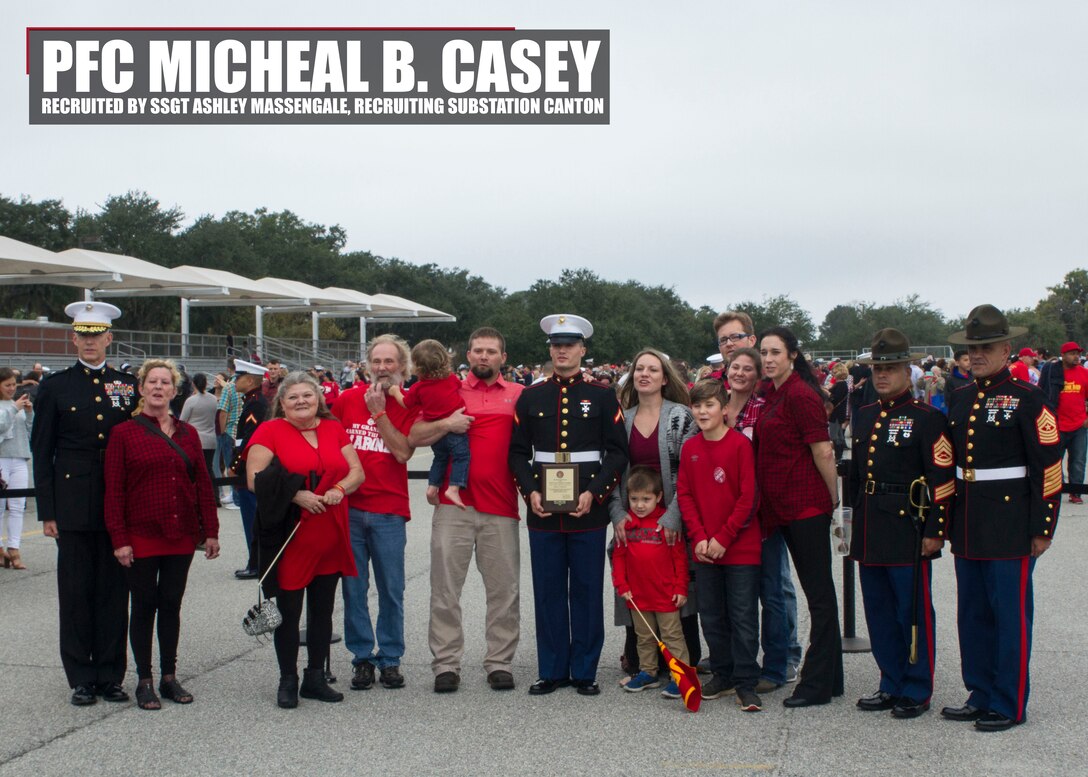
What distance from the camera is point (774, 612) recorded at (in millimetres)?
5914

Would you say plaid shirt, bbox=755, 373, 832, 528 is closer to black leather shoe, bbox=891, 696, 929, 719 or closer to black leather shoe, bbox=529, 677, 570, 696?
black leather shoe, bbox=891, 696, 929, 719

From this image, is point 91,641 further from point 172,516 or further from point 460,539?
point 460,539

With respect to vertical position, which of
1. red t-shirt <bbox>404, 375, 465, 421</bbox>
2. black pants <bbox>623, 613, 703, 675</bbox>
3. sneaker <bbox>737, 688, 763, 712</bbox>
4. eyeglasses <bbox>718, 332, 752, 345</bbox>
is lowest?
sneaker <bbox>737, 688, 763, 712</bbox>

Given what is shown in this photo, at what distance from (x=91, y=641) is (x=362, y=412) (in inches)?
77.0

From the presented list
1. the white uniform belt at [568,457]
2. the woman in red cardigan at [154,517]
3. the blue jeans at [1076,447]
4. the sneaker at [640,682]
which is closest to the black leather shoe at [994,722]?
the sneaker at [640,682]

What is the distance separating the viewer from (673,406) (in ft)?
20.4

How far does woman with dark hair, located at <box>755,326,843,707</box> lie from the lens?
565 cm

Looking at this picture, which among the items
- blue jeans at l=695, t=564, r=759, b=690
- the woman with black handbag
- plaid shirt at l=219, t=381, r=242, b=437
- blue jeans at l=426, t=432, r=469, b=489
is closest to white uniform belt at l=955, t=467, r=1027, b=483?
blue jeans at l=695, t=564, r=759, b=690

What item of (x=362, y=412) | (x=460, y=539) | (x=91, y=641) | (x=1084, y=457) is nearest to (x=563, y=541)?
(x=460, y=539)

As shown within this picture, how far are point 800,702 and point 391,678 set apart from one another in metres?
2.28

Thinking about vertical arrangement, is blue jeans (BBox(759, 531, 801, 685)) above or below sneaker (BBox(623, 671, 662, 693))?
above

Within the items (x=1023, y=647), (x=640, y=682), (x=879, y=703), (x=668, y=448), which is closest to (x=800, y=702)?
(x=879, y=703)

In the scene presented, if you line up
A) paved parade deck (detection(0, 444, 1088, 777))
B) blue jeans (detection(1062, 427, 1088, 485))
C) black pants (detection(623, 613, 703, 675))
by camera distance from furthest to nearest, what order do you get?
blue jeans (detection(1062, 427, 1088, 485)), black pants (detection(623, 613, 703, 675)), paved parade deck (detection(0, 444, 1088, 777))

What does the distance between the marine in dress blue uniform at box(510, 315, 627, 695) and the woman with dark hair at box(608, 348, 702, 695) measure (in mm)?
164
